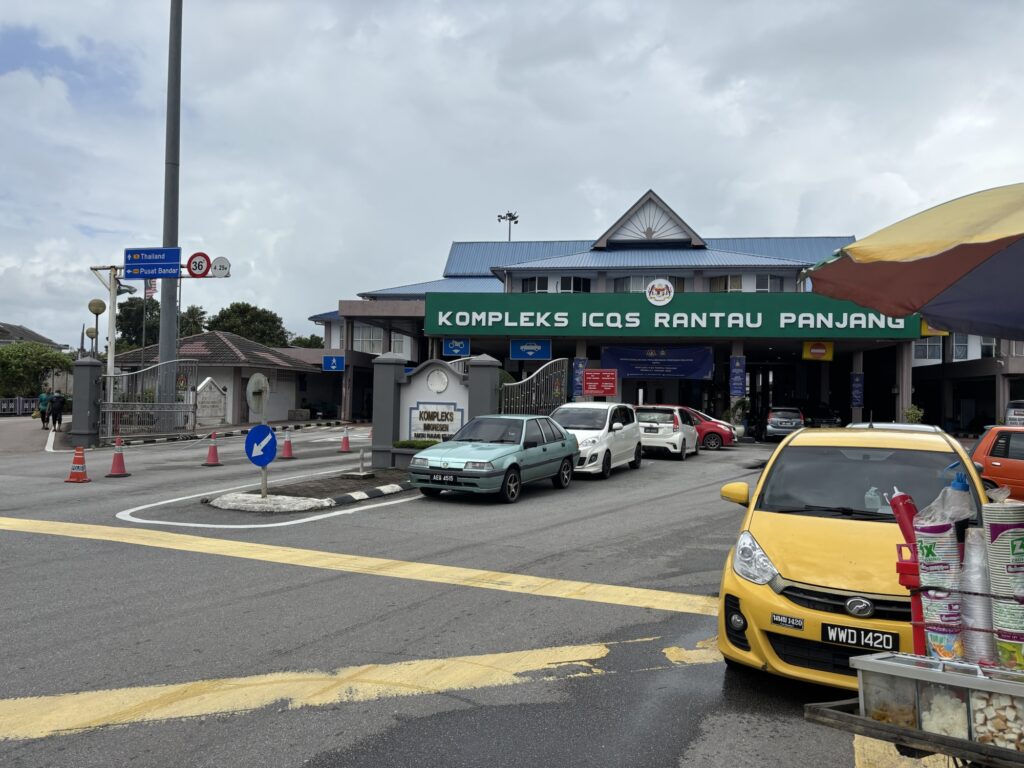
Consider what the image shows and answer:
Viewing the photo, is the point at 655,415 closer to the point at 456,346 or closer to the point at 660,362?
the point at 660,362

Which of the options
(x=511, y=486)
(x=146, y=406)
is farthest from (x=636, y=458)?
(x=146, y=406)

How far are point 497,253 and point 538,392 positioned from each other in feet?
110

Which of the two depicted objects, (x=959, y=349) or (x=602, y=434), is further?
(x=959, y=349)

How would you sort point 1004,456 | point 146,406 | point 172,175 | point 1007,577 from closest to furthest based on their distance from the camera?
point 1007,577 < point 1004,456 < point 146,406 < point 172,175

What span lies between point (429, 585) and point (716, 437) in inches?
799

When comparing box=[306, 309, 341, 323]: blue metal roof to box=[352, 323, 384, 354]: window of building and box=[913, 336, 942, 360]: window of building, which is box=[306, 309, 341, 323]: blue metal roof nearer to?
box=[352, 323, 384, 354]: window of building

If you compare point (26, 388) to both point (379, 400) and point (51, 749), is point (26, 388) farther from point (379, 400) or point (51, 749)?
point (51, 749)

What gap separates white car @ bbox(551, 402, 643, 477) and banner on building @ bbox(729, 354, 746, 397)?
17.7 meters

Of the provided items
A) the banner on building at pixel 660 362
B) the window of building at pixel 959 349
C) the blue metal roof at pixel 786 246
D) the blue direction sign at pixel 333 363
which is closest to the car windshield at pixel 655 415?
the banner on building at pixel 660 362

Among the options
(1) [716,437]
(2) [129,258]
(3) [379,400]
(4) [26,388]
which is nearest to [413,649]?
(3) [379,400]

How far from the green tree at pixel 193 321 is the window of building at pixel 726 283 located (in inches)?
2215

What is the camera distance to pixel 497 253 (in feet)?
173

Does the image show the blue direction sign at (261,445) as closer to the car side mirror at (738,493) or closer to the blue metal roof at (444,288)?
the car side mirror at (738,493)

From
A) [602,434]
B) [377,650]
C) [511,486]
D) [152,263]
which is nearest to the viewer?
[377,650]
